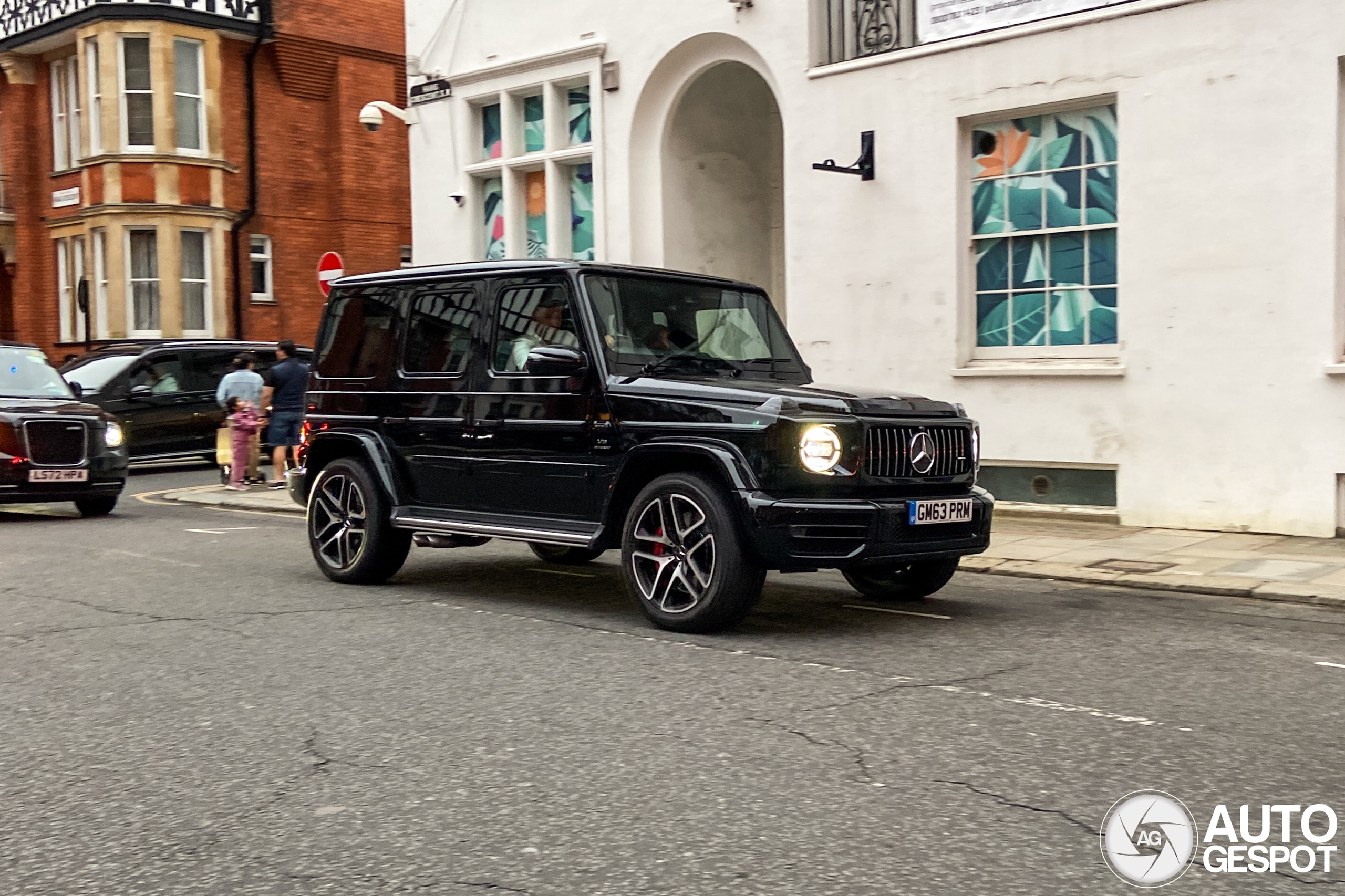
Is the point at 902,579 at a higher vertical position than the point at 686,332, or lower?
lower

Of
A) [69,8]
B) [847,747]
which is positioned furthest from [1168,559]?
[69,8]

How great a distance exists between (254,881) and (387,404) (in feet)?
18.3

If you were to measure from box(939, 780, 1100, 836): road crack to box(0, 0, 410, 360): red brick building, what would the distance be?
27.2 metres

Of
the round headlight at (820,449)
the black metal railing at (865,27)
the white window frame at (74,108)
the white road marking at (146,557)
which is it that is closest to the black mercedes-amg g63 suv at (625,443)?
the round headlight at (820,449)

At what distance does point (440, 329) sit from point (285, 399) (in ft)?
33.3

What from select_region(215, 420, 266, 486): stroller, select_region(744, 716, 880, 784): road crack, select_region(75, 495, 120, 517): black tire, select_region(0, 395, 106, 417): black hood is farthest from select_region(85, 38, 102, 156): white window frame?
select_region(744, 716, 880, 784): road crack

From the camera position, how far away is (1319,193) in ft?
36.3

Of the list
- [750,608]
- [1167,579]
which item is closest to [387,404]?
[750,608]

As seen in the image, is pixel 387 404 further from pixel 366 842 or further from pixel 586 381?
pixel 366 842

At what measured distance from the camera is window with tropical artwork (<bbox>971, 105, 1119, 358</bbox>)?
41.4 ft

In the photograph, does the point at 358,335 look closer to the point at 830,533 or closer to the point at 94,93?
the point at 830,533

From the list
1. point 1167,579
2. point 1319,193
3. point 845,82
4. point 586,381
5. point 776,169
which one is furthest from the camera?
point 776,169

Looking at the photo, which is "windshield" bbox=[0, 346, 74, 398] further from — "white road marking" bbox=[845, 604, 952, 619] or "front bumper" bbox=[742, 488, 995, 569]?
"front bumper" bbox=[742, 488, 995, 569]

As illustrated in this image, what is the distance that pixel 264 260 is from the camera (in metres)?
31.3
